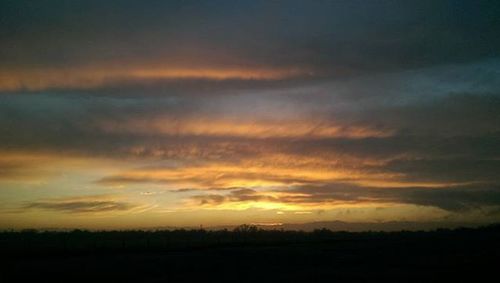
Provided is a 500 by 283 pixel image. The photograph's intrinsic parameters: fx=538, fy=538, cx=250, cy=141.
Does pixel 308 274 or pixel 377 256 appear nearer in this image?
pixel 308 274

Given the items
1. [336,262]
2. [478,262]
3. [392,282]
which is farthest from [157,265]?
[478,262]

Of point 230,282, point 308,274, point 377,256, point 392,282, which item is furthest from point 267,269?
point 377,256

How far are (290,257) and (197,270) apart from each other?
13.6 m

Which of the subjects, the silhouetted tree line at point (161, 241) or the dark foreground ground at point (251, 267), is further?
the silhouetted tree line at point (161, 241)

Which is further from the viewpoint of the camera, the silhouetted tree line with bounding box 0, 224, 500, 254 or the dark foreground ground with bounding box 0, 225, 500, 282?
the silhouetted tree line with bounding box 0, 224, 500, 254

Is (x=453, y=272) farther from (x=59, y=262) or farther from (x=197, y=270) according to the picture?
(x=59, y=262)

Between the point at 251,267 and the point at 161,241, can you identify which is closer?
the point at 251,267

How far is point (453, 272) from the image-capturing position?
34469 millimetres

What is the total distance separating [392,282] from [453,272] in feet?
19.6

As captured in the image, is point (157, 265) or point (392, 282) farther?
point (157, 265)

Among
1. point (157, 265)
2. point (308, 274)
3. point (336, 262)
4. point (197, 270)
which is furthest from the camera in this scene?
point (336, 262)

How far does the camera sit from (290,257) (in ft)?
164

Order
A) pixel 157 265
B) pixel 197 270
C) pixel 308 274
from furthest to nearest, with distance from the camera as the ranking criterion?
pixel 157 265
pixel 197 270
pixel 308 274

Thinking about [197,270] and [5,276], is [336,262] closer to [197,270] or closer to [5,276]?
[197,270]
